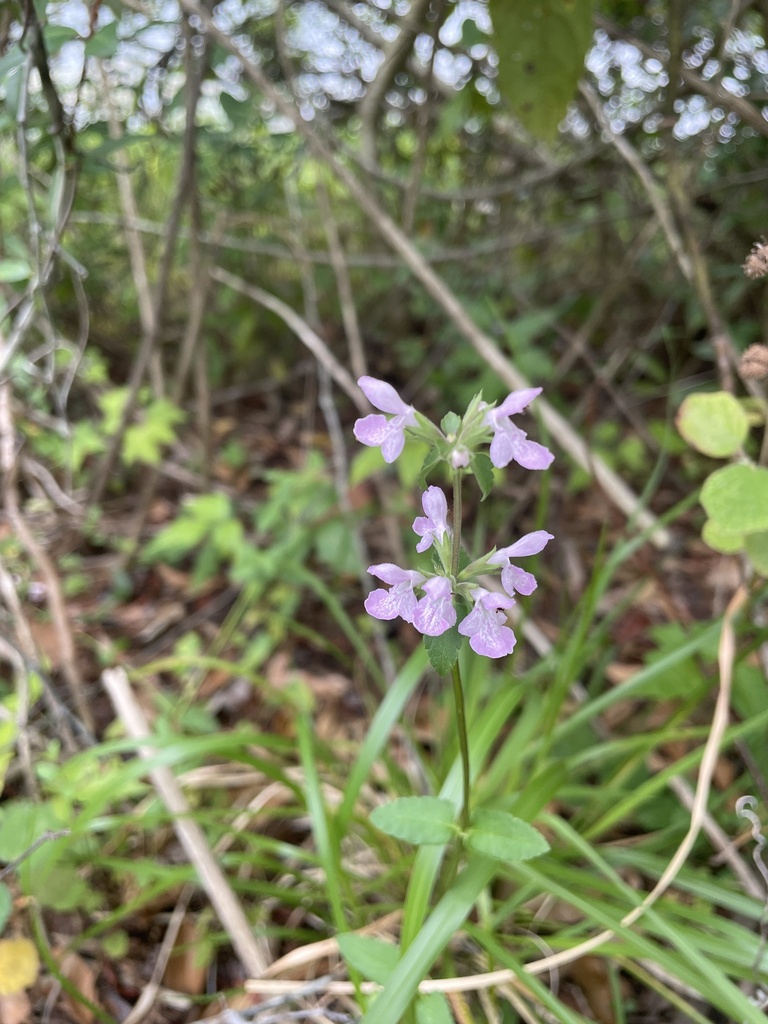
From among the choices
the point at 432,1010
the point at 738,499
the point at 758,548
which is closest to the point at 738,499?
the point at 738,499

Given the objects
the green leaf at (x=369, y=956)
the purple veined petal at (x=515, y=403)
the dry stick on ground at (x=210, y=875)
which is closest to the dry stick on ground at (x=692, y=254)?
the purple veined petal at (x=515, y=403)

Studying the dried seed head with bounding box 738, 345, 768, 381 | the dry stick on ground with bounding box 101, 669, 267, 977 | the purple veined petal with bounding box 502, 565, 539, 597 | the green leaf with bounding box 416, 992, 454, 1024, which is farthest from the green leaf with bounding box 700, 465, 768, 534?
the dry stick on ground with bounding box 101, 669, 267, 977

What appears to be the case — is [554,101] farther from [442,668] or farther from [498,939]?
[498,939]

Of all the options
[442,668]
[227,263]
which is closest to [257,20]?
[227,263]

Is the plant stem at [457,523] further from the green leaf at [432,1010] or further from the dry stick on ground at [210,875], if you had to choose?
the dry stick on ground at [210,875]

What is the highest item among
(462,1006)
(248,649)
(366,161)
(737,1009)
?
(366,161)

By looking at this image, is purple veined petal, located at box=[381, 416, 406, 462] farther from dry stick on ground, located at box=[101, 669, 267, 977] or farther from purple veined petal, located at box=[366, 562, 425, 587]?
dry stick on ground, located at box=[101, 669, 267, 977]
